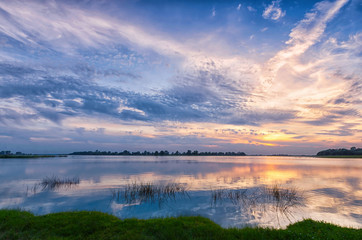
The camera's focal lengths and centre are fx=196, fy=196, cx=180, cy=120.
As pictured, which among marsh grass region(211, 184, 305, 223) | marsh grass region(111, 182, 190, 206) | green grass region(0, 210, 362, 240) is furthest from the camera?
marsh grass region(111, 182, 190, 206)

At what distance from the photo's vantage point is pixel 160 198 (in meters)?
19.6

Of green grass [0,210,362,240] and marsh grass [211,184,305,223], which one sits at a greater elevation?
green grass [0,210,362,240]

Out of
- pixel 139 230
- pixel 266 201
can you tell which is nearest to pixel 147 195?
pixel 139 230

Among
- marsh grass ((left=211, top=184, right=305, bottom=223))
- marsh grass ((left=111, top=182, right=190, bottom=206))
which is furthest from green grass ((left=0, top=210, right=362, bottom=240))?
marsh grass ((left=111, top=182, right=190, bottom=206))

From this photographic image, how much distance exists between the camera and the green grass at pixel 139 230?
8.68 m

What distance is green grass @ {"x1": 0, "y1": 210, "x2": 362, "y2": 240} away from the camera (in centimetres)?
868

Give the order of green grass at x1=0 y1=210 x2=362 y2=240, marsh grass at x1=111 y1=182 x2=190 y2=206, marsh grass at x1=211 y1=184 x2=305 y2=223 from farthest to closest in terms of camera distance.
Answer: marsh grass at x1=111 y1=182 x2=190 y2=206 → marsh grass at x1=211 y1=184 x2=305 y2=223 → green grass at x1=0 y1=210 x2=362 y2=240

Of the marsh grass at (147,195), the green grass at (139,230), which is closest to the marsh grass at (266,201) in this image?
the marsh grass at (147,195)

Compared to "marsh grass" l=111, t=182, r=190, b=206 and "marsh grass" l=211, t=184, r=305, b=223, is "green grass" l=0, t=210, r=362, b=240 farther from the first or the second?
"marsh grass" l=111, t=182, r=190, b=206

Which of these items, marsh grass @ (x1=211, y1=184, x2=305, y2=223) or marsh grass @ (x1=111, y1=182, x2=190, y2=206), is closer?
marsh grass @ (x1=211, y1=184, x2=305, y2=223)

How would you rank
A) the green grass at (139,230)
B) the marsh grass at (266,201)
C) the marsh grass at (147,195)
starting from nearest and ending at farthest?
the green grass at (139,230) < the marsh grass at (266,201) < the marsh grass at (147,195)

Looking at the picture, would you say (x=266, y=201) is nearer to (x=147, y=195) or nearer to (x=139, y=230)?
(x=147, y=195)

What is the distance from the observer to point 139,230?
920 centimetres

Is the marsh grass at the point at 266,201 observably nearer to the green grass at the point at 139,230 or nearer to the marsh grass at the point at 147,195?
the marsh grass at the point at 147,195
